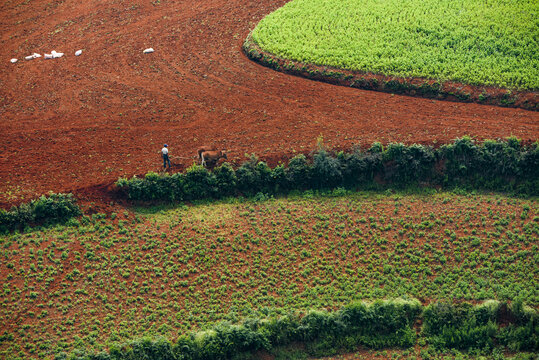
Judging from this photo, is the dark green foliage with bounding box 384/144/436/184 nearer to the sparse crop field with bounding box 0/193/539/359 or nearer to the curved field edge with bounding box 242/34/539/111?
the sparse crop field with bounding box 0/193/539/359

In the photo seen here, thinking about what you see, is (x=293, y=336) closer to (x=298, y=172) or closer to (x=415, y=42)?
(x=298, y=172)

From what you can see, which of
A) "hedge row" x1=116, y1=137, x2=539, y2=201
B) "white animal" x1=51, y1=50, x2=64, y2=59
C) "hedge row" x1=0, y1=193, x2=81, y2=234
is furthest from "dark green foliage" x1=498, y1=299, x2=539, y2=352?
"white animal" x1=51, y1=50, x2=64, y2=59

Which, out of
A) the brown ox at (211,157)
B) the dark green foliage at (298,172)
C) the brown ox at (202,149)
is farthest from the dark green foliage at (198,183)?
the dark green foliage at (298,172)

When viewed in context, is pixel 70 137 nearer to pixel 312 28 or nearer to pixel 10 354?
pixel 10 354

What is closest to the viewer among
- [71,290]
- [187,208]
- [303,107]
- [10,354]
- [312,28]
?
[10,354]

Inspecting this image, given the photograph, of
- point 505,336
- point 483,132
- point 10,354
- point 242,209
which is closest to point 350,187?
point 242,209

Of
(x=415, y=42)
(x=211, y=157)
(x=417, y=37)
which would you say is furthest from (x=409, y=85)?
(x=211, y=157)
